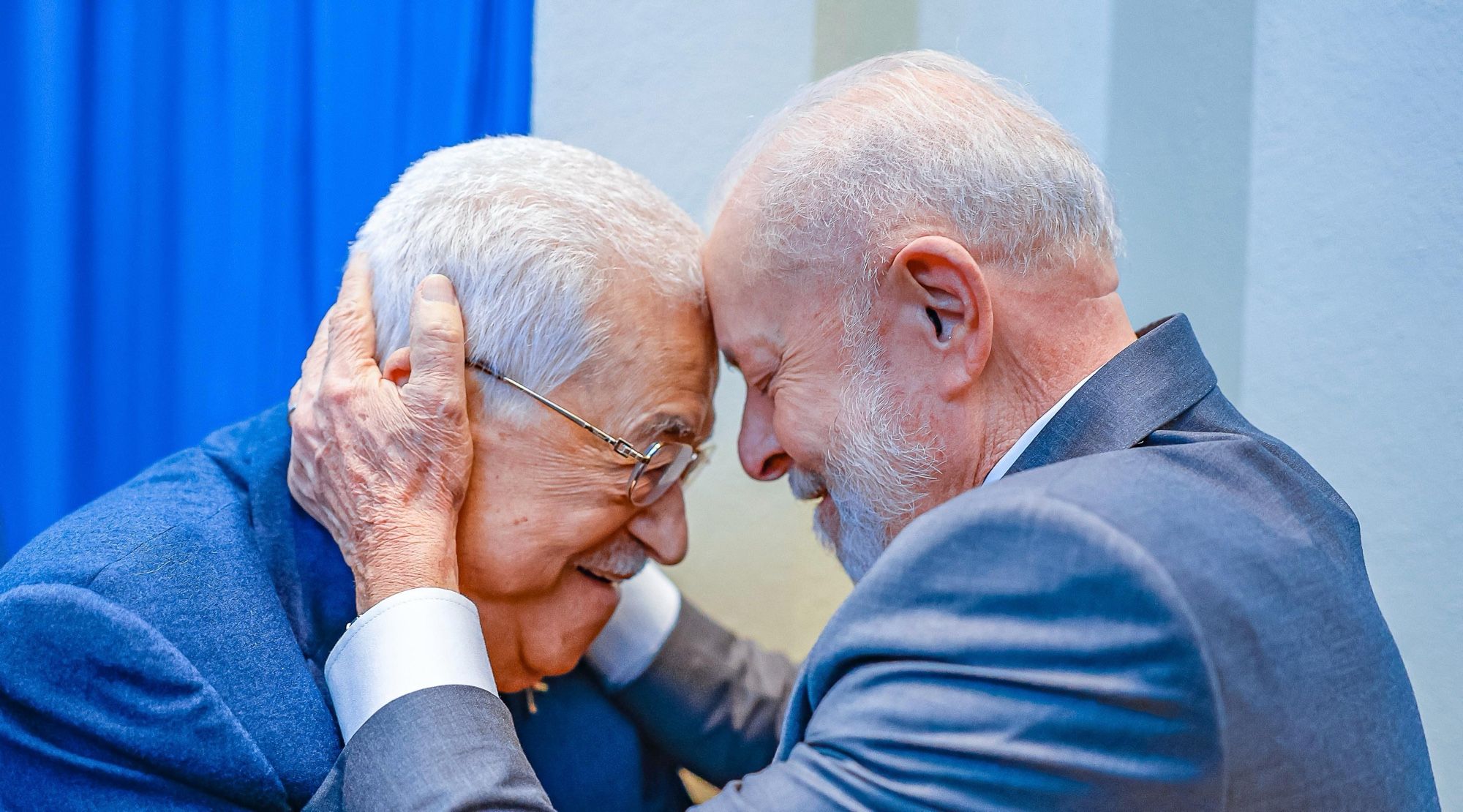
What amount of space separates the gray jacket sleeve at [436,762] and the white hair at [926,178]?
693 millimetres

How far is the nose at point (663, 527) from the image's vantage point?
5.47 feet

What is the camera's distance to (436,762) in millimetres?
1225

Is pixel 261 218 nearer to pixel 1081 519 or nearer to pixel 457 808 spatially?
pixel 457 808

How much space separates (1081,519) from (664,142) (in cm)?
154

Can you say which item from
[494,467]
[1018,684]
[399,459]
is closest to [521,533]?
[494,467]

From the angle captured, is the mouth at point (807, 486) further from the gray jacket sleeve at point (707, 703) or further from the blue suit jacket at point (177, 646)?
the blue suit jacket at point (177, 646)

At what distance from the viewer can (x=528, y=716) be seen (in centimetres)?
186

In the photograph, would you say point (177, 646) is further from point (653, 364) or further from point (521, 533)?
point (653, 364)

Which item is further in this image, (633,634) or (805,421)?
(633,634)

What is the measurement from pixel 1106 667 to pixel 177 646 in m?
1.06

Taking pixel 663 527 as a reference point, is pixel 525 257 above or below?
above

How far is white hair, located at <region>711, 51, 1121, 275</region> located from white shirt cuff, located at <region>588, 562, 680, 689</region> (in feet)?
2.52

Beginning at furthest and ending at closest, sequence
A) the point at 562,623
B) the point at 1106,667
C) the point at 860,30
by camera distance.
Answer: the point at 860,30
the point at 562,623
the point at 1106,667

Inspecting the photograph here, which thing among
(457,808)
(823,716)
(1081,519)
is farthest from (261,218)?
(1081,519)
